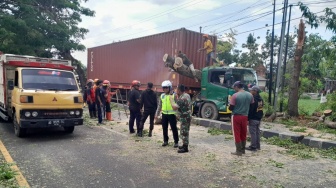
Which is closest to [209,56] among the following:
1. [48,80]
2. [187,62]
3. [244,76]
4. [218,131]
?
[187,62]

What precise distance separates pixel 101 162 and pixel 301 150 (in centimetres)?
481

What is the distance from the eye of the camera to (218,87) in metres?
10.7

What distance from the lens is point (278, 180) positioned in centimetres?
480

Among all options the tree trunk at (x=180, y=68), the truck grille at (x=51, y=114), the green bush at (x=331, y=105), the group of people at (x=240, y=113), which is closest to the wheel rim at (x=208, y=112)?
the tree trunk at (x=180, y=68)

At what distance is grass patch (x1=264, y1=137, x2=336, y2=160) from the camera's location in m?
6.55

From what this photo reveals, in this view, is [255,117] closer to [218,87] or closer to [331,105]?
[218,87]

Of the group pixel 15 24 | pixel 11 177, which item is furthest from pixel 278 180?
pixel 15 24

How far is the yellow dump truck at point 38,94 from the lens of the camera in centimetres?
687

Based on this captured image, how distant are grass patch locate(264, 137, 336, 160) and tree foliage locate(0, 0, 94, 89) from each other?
593 inches

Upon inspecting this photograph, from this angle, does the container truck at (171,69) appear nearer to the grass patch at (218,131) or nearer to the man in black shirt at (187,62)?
the man in black shirt at (187,62)

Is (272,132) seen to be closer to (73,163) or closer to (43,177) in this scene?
(73,163)

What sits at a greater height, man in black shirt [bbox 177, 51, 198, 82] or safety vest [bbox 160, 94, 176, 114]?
man in black shirt [bbox 177, 51, 198, 82]

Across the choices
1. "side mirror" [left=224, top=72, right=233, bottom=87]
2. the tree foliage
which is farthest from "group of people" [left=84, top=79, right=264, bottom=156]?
the tree foliage

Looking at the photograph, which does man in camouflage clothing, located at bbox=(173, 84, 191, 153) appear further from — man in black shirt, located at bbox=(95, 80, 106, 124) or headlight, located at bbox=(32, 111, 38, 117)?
man in black shirt, located at bbox=(95, 80, 106, 124)
